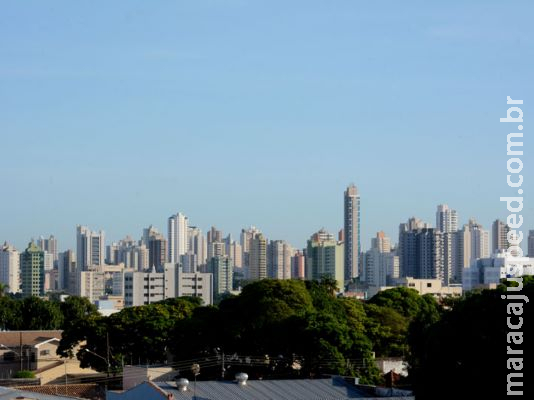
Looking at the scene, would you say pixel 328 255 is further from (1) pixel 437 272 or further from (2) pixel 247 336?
(2) pixel 247 336

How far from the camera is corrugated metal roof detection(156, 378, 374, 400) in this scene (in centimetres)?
2575

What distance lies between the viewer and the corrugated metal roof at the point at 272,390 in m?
25.8

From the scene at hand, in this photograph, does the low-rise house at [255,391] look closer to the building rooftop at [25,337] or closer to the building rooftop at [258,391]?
the building rooftop at [258,391]

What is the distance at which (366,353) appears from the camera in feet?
127

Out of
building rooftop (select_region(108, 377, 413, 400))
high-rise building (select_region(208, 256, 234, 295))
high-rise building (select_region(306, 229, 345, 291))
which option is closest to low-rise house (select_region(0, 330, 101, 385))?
building rooftop (select_region(108, 377, 413, 400))

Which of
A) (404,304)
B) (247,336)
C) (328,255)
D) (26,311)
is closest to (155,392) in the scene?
(247,336)

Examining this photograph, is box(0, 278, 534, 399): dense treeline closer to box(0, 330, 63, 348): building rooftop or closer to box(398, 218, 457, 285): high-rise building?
box(0, 330, 63, 348): building rooftop

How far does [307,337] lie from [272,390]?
11485mm

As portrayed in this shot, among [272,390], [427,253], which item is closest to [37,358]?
[272,390]

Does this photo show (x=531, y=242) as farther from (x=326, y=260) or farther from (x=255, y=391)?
(x=255, y=391)

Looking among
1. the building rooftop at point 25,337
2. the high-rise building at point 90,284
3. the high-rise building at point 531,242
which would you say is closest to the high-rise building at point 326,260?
the high-rise building at point 90,284

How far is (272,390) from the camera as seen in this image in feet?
87.7

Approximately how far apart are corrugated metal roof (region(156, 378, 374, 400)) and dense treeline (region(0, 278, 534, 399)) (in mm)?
1610

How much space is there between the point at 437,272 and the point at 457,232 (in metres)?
8.94
